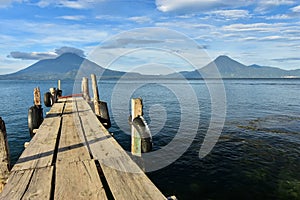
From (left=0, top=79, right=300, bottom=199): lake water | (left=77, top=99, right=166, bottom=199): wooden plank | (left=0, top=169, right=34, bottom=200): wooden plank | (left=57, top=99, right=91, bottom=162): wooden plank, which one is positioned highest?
(left=77, top=99, right=166, bottom=199): wooden plank

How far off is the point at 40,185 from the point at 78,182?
0.74 m

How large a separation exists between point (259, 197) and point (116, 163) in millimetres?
6461

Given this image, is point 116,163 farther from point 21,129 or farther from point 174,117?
point 174,117

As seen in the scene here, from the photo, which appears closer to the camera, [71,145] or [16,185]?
[16,185]

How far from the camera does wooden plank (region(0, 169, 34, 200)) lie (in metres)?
4.23

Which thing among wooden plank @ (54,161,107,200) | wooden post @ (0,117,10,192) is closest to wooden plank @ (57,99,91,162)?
wooden plank @ (54,161,107,200)

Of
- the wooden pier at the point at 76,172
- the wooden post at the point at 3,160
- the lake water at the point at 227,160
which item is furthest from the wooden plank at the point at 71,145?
the lake water at the point at 227,160

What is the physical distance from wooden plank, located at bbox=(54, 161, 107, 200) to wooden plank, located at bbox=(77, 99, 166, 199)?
254 millimetres

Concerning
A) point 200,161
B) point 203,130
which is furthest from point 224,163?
point 203,130

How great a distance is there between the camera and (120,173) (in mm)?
5094

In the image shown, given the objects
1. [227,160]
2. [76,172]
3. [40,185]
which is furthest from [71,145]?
[227,160]

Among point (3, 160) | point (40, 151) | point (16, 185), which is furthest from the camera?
point (40, 151)

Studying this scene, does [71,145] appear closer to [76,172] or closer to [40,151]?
[40,151]

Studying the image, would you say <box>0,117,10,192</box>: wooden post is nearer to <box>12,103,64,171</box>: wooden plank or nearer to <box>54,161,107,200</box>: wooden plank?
<box>12,103,64,171</box>: wooden plank
